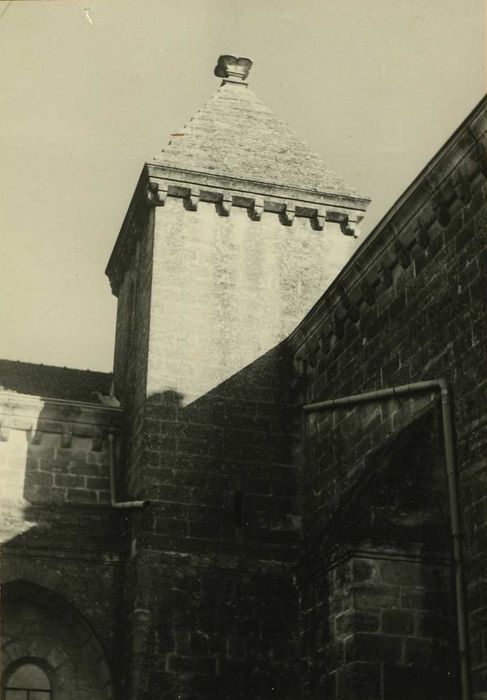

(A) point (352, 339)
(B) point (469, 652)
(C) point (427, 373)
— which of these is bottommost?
(B) point (469, 652)

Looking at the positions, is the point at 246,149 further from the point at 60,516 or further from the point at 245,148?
the point at 60,516

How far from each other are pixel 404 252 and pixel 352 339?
66.3 inches

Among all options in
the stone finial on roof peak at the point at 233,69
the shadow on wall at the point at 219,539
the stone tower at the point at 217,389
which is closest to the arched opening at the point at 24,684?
the stone tower at the point at 217,389

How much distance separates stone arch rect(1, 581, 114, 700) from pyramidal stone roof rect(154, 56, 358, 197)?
6055mm

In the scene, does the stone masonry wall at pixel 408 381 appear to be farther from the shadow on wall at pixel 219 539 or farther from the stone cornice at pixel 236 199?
the stone cornice at pixel 236 199

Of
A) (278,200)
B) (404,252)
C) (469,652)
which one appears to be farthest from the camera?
(278,200)

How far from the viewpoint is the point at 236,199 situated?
15914 millimetres

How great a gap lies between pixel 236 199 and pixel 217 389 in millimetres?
2897

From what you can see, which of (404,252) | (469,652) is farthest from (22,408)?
(469,652)

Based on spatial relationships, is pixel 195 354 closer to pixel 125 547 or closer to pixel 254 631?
pixel 125 547

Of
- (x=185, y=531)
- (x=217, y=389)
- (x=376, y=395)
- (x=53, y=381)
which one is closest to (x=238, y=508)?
(x=185, y=531)

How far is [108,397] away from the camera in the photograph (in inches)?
653

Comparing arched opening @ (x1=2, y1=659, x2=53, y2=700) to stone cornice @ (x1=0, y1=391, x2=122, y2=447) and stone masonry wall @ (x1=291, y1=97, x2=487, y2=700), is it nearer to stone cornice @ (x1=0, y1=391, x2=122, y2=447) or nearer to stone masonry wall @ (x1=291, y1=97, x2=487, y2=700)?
stone cornice @ (x1=0, y1=391, x2=122, y2=447)

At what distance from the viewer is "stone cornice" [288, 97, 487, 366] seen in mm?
10898
